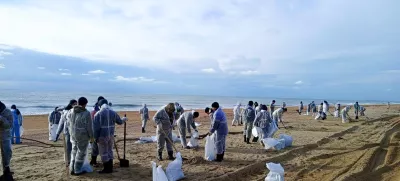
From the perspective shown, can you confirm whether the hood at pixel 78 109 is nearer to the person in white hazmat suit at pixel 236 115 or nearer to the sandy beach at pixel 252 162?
the sandy beach at pixel 252 162

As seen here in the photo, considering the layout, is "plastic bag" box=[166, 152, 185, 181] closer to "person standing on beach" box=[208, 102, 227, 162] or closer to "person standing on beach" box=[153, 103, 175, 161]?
"person standing on beach" box=[153, 103, 175, 161]

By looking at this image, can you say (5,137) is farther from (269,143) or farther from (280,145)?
(280,145)

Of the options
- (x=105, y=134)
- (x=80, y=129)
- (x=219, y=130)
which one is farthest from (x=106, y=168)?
(x=219, y=130)

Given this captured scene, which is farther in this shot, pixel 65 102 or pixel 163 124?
pixel 65 102

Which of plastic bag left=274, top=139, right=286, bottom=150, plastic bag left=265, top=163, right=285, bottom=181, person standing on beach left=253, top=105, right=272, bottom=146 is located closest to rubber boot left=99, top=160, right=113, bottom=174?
plastic bag left=265, top=163, right=285, bottom=181

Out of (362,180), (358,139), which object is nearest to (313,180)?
(362,180)

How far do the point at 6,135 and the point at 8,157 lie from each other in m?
0.47

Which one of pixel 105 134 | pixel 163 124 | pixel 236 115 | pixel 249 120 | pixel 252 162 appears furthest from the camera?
pixel 236 115

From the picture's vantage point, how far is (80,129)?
274 inches

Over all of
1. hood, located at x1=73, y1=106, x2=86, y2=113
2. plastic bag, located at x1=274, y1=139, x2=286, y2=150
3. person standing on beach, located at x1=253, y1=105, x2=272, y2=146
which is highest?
hood, located at x1=73, y1=106, x2=86, y2=113

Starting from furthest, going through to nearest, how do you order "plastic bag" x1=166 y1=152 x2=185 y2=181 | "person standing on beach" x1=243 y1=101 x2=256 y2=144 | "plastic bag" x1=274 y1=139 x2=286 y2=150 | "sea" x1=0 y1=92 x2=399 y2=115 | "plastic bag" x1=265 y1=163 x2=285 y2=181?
"sea" x1=0 y1=92 x2=399 y2=115
"person standing on beach" x1=243 y1=101 x2=256 y2=144
"plastic bag" x1=274 y1=139 x2=286 y2=150
"plastic bag" x1=166 y1=152 x2=185 y2=181
"plastic bag" x1=265 y1=163 x2=285 y2=181

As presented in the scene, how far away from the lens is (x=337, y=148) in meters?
11.3

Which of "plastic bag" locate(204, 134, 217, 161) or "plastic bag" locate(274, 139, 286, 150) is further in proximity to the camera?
"plastic bag" locate(274, 139, 286, 150)

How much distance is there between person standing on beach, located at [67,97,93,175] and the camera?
274 inches
